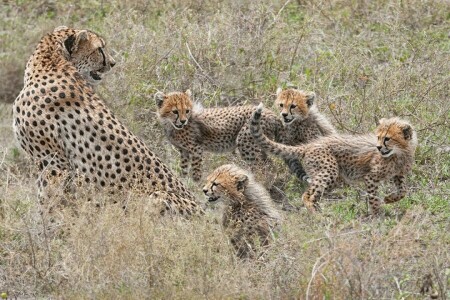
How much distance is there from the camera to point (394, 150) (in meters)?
6.95

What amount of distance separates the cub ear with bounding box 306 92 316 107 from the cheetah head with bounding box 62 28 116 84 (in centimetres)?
167

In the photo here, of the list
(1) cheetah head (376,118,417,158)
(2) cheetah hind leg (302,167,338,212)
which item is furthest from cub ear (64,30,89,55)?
(1) cheetah head (376,118,417,158)

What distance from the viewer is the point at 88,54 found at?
638cm

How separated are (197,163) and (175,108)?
0.40 meters

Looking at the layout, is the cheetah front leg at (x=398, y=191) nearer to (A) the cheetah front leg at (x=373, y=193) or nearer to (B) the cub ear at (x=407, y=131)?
(A) the cheetah front leg at (x=373, y=193)

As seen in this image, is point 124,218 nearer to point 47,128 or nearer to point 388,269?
point 47,128

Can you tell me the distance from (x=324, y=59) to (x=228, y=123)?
1.28 meters

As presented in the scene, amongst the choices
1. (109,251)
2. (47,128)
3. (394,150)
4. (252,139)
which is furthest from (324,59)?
(109,251)

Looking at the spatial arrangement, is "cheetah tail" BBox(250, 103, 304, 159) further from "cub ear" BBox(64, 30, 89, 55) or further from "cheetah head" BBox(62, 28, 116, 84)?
"cub ear" BBox(64, 30, 89, 55)

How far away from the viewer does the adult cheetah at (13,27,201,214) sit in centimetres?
599

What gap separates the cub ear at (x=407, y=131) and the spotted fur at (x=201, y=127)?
3.58 ft

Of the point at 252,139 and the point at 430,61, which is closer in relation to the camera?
the point at 252,139

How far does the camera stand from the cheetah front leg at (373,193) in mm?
6784

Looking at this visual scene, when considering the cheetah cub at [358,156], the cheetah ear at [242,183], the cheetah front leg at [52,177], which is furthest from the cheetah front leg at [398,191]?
the cheetah front leg at [52,177]
